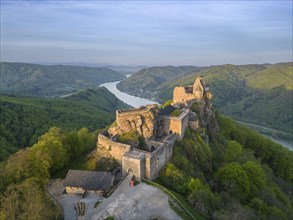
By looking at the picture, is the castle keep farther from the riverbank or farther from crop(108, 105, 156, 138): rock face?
the riverbank

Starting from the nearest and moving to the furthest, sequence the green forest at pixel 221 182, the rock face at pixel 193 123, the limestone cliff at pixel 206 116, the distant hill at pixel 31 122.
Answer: the green forest at pixel 221 182
the rock face at pixel 193 123
the limestone cliff at pixel 206 116
the distant hill at pixel 31 122

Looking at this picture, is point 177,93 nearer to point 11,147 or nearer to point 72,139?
point 72,139

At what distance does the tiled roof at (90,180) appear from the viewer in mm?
37000

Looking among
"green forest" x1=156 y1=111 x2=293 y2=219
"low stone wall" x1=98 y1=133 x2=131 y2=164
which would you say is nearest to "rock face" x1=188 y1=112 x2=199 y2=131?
"green forest" x1=156 y1=111 x2=293 y2=219

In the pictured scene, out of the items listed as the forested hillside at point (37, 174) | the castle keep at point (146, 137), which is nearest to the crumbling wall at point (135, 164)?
the castle keep at point (146, 137)

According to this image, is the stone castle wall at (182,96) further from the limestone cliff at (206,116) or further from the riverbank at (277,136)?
the riverbank at (277,136)

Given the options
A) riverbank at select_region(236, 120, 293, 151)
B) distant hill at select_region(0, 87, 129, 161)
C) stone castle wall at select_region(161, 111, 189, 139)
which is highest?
stone castle wall at select_region(161, 111, 189, 139)

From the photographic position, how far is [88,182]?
37.7m

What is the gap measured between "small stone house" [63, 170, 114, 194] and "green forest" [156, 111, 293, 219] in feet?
22.1

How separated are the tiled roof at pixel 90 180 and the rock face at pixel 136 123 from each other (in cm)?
1075

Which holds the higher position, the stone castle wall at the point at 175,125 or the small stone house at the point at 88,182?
the stone castle wall at the point at 175,125

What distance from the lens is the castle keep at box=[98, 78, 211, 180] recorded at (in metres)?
38.5

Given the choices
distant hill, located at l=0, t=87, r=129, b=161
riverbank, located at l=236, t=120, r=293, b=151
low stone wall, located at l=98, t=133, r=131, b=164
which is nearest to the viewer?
low stone wall, located at l=98, t=133, r=131, b=164

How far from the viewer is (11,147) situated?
86188mm
